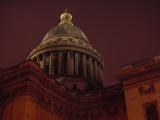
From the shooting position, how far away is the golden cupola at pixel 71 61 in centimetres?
3703

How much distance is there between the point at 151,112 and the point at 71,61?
17.6 m

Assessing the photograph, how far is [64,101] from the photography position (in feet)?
90.4

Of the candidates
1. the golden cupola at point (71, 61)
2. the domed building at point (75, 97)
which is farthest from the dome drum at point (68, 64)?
the domed building at point (75, 97)

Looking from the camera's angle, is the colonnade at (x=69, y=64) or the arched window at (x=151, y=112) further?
the colonnade at (x=69, y=64)

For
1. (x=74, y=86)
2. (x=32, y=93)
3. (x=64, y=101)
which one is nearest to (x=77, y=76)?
(x=74, y=86)

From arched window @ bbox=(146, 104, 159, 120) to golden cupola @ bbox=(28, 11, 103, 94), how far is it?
1321 cm

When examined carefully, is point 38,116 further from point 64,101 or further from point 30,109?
point 64,101

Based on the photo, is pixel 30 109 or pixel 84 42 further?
pixel 84 42

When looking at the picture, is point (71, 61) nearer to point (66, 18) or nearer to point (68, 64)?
point (68, 64)

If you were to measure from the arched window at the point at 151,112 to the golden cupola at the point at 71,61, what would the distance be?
520 inches

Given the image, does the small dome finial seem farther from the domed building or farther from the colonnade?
the domed building

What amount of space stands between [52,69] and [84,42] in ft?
21.9

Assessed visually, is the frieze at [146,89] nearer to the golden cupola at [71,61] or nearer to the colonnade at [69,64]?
the golden cupola at [71,61]

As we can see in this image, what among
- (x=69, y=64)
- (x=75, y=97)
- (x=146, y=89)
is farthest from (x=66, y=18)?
(x=146, y=89)
